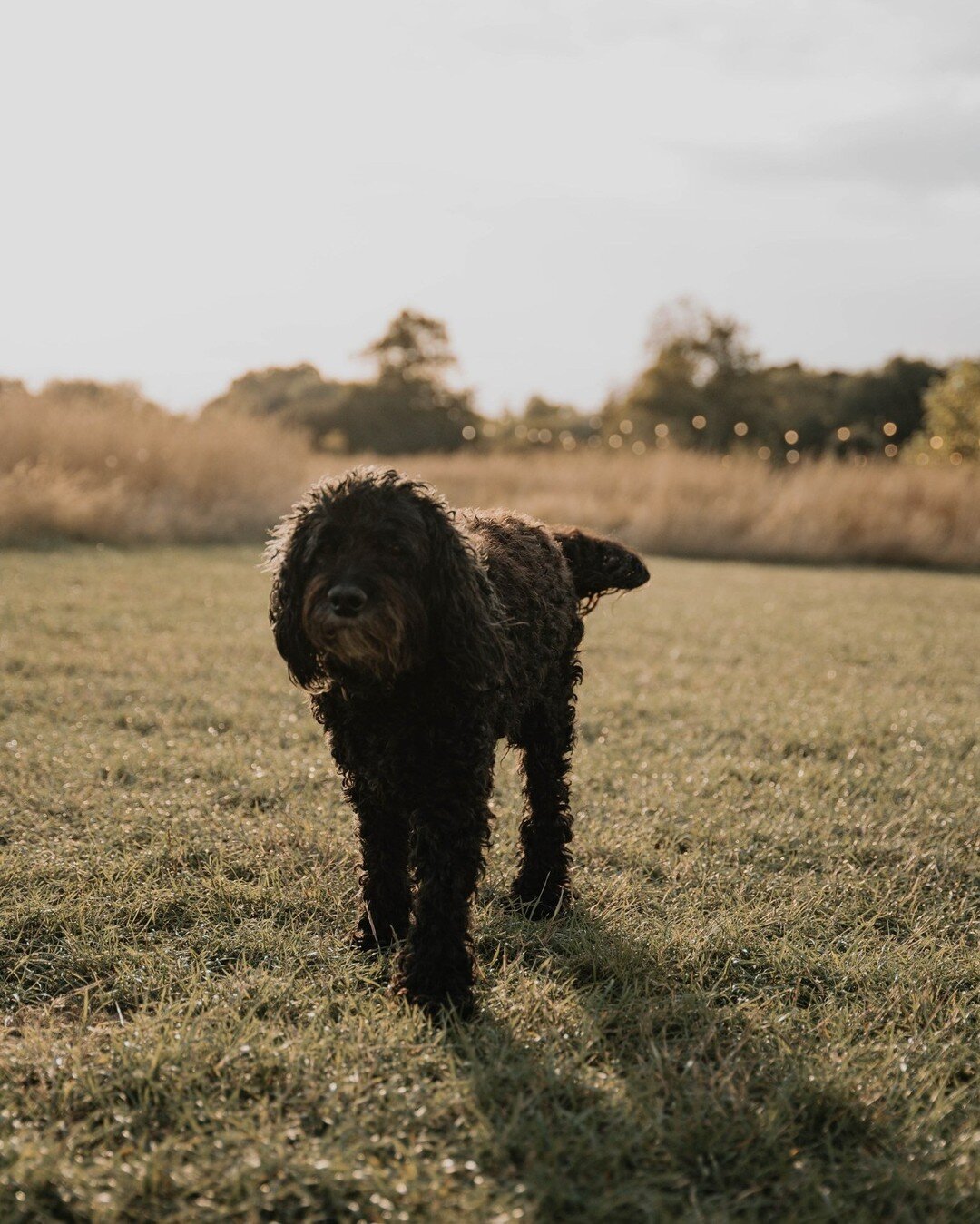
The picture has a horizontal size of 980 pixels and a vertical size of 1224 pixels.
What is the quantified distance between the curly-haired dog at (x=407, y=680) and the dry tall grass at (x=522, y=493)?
462 inches

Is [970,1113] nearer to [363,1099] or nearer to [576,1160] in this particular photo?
[576,1160]

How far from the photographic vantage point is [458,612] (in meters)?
3.01

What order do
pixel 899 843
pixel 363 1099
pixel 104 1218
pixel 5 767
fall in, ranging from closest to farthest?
pixel 104 1218
pixel 363 1099
pixel 899 843
pixel 5 767

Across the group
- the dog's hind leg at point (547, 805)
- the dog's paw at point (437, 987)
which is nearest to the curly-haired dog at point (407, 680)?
the dog's paw at point (437, 987)

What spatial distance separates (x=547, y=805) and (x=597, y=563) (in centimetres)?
104

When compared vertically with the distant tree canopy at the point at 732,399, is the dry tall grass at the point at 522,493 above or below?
below

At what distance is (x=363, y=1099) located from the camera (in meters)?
2.40

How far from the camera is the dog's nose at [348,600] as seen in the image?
9.38 feet

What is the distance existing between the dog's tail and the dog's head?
1.02 m

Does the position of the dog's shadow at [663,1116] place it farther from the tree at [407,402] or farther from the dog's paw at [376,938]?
the tree at [407,402]

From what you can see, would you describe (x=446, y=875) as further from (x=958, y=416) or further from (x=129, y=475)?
(x=958, y=416)

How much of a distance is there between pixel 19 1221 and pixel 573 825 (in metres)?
2.86

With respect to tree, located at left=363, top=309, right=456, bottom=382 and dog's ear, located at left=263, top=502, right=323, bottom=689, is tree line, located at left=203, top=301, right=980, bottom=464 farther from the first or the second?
dog's ear, located at left=263, top=502, right=323, bottom=689

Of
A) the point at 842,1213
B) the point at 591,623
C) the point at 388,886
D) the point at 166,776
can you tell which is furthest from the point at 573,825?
the point at 591,623
